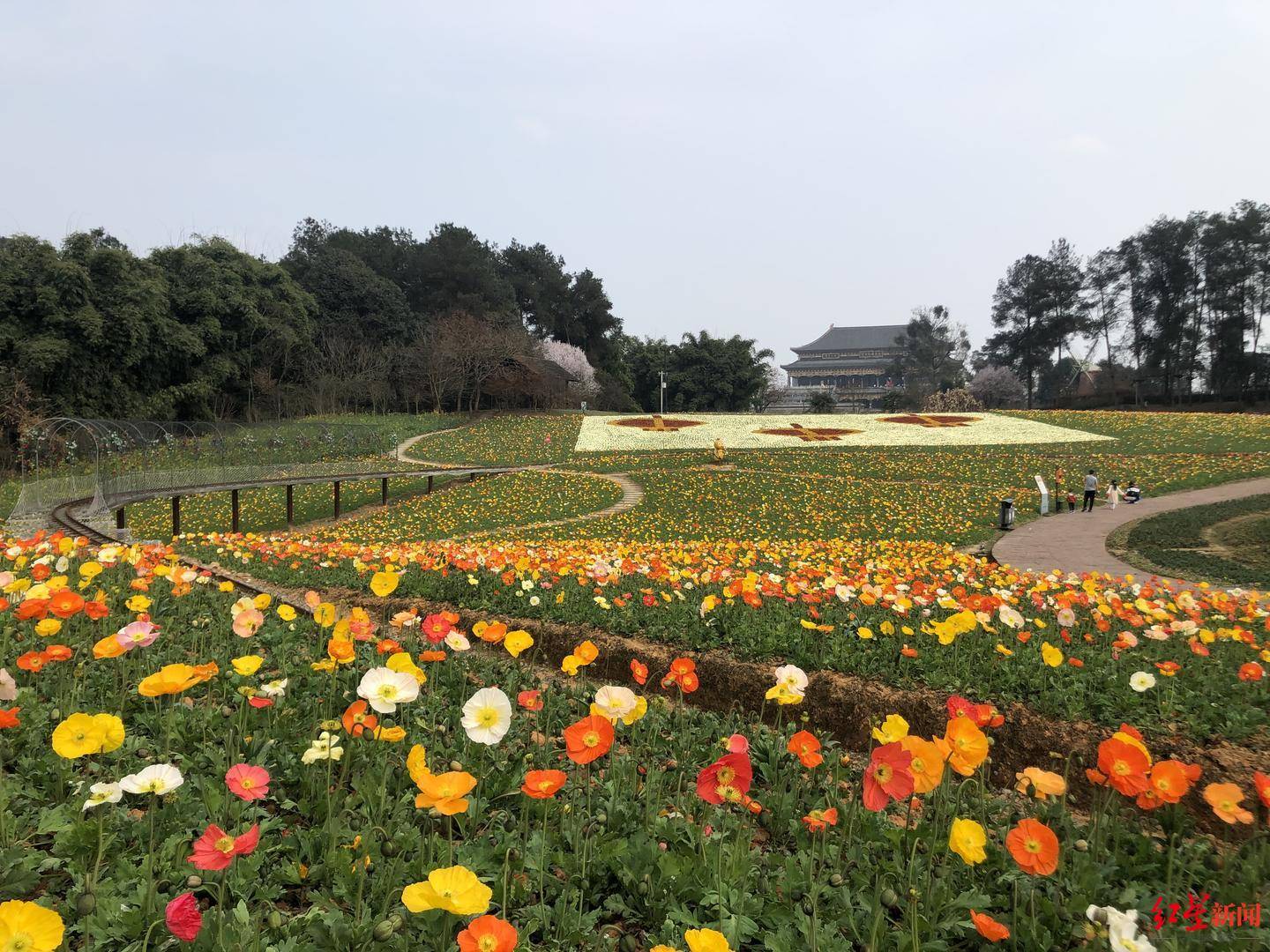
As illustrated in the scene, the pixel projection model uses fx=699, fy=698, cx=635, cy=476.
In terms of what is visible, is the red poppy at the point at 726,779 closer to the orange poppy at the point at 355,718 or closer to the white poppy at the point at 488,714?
the white poppy at the point at 488,714

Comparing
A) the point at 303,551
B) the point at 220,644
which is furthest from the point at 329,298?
the point at 220,644

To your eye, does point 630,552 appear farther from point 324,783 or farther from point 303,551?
point 324,783

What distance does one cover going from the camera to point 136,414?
94.2 ft

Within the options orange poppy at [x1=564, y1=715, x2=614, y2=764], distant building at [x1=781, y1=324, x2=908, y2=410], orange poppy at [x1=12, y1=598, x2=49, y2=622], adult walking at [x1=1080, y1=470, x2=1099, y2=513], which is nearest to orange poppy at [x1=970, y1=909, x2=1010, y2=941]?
orange poppy at [x1=564, y1=715, x2=614, y2=764]

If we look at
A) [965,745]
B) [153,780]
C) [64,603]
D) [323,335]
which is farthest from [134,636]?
[323,335]

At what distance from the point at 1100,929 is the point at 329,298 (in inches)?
1925

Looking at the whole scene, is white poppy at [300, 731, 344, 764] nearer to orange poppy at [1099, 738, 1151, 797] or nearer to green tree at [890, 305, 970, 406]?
orange poppy at [1099, 738, 1151, 797]

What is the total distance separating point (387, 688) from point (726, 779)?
1.01 m

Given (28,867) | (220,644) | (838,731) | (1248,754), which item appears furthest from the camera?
(838,731)

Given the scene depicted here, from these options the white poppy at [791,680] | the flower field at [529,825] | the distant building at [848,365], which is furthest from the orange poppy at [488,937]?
the distant building at [848,365]

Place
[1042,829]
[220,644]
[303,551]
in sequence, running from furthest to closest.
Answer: [303,551]
[220,644]
[1042,829]

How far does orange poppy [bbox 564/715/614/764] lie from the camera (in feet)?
5.90

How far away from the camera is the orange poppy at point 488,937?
1.20 metres

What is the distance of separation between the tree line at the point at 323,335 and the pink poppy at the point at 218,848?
26.9 m
